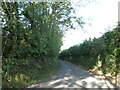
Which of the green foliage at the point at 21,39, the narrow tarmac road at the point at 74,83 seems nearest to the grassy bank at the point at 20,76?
the green foliage at the point at 21,39

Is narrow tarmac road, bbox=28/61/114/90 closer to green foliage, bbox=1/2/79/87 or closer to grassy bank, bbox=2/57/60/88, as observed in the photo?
grassy bank, bbox=2/57/60/88

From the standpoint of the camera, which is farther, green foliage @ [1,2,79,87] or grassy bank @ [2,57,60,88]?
green foliage @ [1,2,79,87]

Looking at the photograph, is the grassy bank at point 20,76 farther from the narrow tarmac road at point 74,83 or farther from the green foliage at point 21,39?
the narrow tarmac road at point 74,83

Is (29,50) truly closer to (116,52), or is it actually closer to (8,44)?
(8,44)

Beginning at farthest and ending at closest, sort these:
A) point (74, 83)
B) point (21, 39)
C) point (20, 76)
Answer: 1. point (21, 39)
2. point (74, 83)
3. point (20, 76)

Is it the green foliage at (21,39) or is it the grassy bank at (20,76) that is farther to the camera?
the green foliage at (21,39)

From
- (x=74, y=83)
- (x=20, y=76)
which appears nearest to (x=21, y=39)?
(x=20, y=76)

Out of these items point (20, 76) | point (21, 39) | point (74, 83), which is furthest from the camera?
point (21, 39)

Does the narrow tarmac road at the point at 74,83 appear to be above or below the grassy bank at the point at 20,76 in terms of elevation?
below

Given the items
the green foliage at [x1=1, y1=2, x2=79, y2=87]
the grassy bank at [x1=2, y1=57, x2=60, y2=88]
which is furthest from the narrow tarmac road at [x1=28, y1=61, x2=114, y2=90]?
the green foliage at [x1=1, y1=2, x2=79, y2=87]

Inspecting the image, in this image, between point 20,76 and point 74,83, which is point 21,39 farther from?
point 74,83

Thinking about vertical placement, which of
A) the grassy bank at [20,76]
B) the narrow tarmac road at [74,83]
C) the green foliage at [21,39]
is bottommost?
the narrow tarmac road at [74,83]

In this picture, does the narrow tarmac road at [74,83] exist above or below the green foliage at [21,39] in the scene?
below

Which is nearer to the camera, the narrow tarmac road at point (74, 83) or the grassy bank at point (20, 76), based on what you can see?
the grassy bank at point (20, 76)
